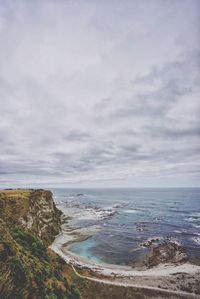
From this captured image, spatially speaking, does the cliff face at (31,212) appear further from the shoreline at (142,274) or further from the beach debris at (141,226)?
the beach debris at (141,226)

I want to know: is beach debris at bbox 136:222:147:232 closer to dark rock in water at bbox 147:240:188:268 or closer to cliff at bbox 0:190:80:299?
dark rock in water at bbox 147:240:188:268

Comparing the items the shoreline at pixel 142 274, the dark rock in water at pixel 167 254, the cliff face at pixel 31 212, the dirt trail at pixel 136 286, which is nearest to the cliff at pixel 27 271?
the dirt trail at pixel 136 286

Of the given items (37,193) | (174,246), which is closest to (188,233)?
(174,246)

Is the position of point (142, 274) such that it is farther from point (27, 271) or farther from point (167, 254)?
Result: point (27, 271)

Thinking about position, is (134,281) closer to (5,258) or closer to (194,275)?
(194,275)

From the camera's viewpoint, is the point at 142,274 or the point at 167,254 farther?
the point at 167,254

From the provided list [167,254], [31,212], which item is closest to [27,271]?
[31,212]
